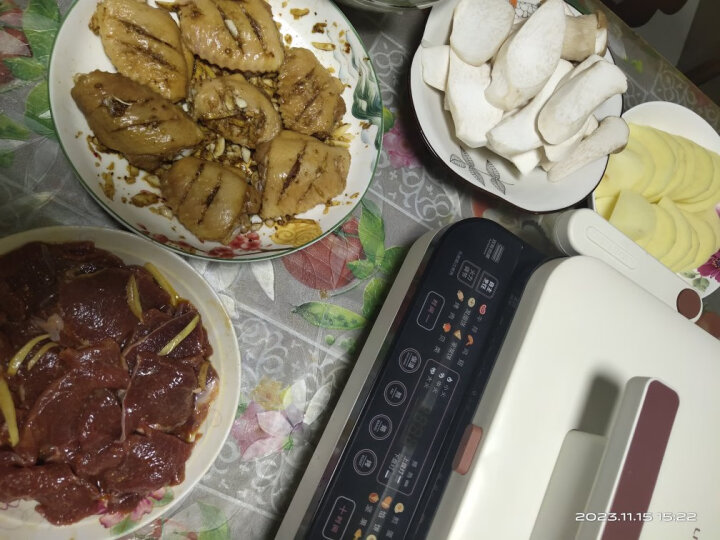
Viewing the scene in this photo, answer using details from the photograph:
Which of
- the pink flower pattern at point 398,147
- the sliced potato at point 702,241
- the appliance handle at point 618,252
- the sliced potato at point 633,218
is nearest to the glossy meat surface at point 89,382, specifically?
the pink flower pattern at point 398,147

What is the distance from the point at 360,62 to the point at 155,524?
929 mm

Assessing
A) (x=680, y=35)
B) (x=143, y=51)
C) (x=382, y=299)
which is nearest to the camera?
(x=143, y=51)

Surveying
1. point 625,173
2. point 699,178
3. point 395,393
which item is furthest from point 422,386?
point 699,178

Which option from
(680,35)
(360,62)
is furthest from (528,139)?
(680,35)

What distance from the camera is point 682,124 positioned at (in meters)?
1.48

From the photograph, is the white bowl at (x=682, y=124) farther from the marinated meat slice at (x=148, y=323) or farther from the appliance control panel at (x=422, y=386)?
the marinated meat slice at (x=148, y=323)

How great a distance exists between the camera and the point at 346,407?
100 cm

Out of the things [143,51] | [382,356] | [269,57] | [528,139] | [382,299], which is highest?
[528,139]

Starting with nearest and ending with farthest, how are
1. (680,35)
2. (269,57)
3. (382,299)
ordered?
(269,57) < (382,299) < (680,35)

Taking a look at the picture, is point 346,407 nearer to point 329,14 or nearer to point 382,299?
point 382,299

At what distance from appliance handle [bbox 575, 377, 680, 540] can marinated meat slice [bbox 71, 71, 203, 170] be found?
2.70 feet

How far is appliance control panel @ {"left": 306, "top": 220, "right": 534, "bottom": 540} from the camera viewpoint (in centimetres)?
91

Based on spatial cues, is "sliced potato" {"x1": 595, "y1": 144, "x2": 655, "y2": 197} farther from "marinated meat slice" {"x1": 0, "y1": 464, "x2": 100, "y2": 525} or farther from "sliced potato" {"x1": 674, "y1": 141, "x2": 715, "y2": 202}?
"marinated meat slice" {"x1": 0, "y1": 464, "x2": 100, "y2": 525}

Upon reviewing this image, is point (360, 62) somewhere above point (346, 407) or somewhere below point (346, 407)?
above
